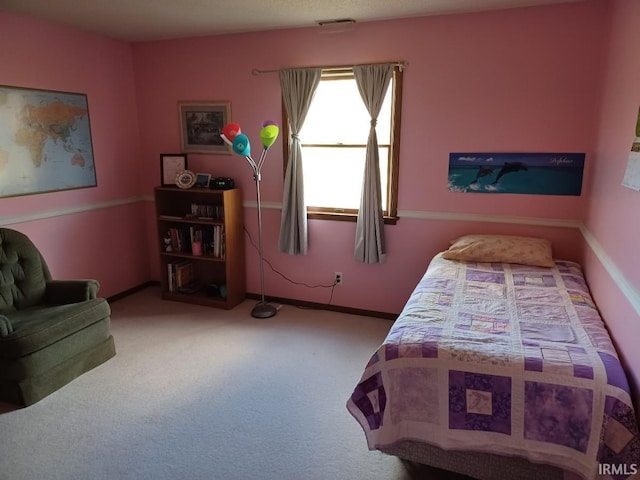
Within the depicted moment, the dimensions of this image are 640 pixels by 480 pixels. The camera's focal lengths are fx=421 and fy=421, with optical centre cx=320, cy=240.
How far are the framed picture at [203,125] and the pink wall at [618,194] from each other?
2930 mm

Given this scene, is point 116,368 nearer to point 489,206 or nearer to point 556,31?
point 489,206

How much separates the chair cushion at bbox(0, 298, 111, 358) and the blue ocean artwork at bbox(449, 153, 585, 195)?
9.08ft

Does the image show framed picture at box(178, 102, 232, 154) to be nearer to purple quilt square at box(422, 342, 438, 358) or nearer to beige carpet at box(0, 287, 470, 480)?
beige carpet at box(0, 287, 470, 480)

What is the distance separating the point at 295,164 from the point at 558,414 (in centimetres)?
269

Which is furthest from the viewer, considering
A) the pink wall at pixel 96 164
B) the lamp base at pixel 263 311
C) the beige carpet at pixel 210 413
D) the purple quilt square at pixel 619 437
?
the lamp base at pixel 263 311

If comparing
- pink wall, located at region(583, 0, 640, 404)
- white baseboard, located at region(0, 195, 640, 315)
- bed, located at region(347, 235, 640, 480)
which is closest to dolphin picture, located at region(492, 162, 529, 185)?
white baseboard, located at region(0, 195, 640, 315)

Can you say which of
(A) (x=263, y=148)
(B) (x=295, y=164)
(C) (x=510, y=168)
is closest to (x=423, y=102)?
(C) (x=510, y=168)

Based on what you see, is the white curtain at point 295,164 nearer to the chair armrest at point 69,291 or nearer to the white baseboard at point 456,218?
the white baseboard at point 456,218

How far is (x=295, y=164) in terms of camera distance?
365 cm

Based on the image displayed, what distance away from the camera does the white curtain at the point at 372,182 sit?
3.29 meters

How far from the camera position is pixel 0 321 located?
7.86ft

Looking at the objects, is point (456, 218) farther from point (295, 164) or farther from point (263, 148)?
point (263, 148)

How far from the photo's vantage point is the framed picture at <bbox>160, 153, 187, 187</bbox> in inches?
161

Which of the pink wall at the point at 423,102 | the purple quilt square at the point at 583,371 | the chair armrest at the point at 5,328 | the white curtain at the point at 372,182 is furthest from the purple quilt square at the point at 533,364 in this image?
the chair armrest at the point at 5,328
